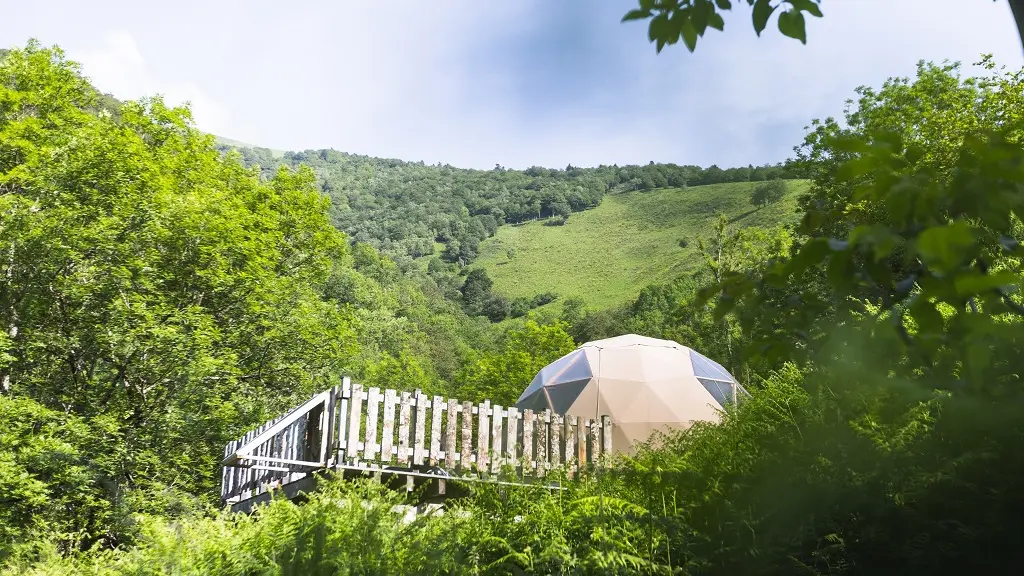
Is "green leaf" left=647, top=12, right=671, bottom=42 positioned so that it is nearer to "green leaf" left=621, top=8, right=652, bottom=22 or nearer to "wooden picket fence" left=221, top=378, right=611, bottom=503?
"green leaf" left=621, top=8, right=652, bottom=22

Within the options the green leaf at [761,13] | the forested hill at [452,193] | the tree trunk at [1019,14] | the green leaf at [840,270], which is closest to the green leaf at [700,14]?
the green leaf at [761,13]

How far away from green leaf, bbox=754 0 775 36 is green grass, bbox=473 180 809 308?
83.5 metres

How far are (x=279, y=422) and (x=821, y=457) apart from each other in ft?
23.9

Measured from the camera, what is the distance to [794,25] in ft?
8.07

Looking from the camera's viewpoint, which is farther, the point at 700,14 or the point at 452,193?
the point at 452,193

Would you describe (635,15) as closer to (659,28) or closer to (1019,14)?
(659,28)

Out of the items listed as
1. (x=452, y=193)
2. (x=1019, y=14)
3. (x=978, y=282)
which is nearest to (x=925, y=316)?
(x=978, y=282)

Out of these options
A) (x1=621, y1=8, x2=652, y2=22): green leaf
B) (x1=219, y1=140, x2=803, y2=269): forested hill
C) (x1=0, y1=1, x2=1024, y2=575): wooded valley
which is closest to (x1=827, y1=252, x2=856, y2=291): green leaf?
(x1=0, y1=1, x2=1024, y2=575): wooded valley

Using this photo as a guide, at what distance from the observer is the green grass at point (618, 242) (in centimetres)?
9550

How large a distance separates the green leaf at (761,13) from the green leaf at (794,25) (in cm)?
6

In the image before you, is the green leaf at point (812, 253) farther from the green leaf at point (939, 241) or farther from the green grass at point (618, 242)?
the green grass at point (618, 242)

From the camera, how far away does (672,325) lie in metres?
58.9

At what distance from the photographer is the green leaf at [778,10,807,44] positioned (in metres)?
2.45

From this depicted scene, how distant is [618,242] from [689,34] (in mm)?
117546
